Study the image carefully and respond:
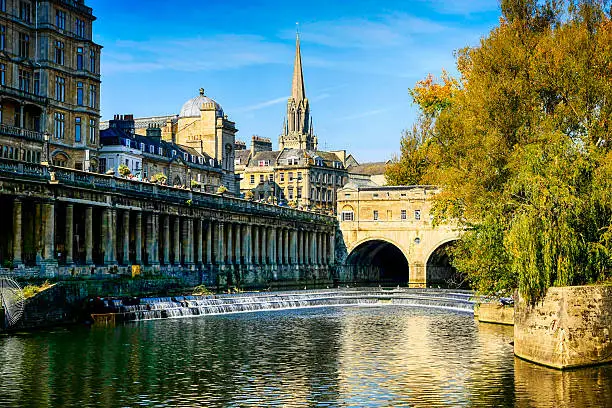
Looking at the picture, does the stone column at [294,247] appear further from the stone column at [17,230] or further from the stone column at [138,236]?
the stone column at [17,230]

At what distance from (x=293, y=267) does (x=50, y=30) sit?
122ft

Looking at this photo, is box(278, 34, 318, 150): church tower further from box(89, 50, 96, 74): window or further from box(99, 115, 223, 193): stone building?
box(89, 50, 96, 74): window

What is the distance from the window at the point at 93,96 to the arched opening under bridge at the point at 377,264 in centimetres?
4103

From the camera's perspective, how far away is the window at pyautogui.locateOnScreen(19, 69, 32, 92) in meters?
71.1

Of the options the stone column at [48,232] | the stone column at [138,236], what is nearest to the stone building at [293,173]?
the stone column at [138,236]

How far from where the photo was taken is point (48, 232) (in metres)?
52.2

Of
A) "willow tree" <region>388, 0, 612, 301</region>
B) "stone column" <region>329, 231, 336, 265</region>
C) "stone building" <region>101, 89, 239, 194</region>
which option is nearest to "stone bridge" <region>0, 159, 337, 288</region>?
"stone column" <region>329, 231, 336, 265</region>

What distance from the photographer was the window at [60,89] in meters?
74.0

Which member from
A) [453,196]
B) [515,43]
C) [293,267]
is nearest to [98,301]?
[453,196]

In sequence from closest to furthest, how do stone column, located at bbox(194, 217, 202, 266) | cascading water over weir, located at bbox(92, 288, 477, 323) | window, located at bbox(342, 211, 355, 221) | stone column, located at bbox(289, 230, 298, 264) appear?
cascading water over weir, located at bbox(92, 288, 477, 323) → stone column, located at bbox(194, 217, 202, 266) → stone column, located at bbox(289, 230, 298, 264) → window, located at bbox(342, 211, 355, 221)

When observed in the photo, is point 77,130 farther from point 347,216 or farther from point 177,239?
point 347,216

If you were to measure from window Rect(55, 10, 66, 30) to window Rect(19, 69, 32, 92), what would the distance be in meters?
5.28

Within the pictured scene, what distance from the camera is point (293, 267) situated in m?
95.8

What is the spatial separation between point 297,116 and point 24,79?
127 meters
